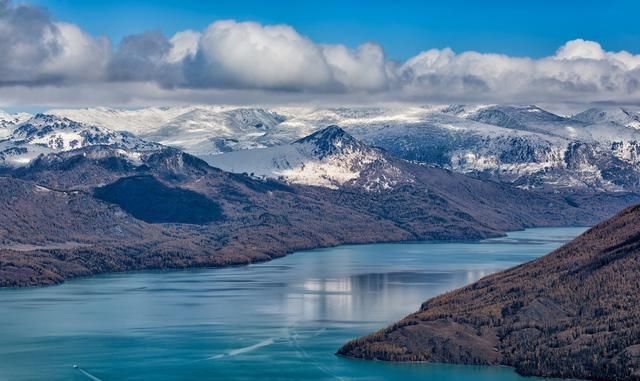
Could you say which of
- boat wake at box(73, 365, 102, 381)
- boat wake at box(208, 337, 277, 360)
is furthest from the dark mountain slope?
boat wake at box(73, 365, 102, 381)

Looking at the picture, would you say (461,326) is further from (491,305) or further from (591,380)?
(591,380)

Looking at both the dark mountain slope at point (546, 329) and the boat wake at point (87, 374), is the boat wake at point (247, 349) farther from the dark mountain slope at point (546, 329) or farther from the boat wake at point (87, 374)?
the boat wake at point (87, 374)

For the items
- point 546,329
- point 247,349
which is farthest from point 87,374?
point 546,329

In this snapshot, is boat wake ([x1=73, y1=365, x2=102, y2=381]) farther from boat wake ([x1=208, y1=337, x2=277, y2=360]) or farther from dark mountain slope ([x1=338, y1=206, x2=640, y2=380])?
dark mountain slope ([x1=338, y1=206, x2=640, y2=380])

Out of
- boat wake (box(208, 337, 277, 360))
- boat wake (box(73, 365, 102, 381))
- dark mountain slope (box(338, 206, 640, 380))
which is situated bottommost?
boat wake (box(73, 365, 102, 381))

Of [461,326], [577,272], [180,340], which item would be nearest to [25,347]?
[180,340]

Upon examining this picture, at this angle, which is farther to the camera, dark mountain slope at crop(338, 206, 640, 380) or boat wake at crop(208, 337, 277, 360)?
boat wake at crop(208, 337, 277, 360)

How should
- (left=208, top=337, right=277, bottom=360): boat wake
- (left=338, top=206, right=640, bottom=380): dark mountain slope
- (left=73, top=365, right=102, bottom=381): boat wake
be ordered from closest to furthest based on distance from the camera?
(left=338, top=206, right=640, bottom=380): dark mountain slope, (left=73, top=365, right=102, bottom=381): boat wake, (left=208, top=337, right=277, bottom=360): boat wake

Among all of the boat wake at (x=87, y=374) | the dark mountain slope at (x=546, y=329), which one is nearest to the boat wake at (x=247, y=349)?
the dark mountain slope at (x=546, y=329)
